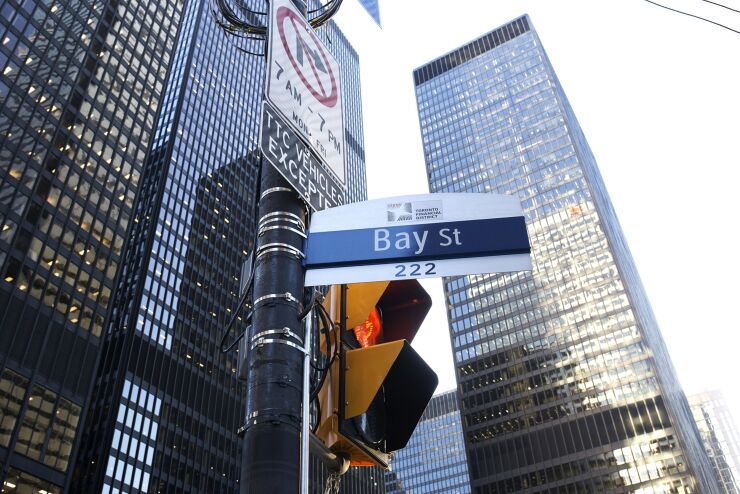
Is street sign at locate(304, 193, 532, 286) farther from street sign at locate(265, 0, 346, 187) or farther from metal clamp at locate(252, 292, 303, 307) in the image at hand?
street sign at locate(265, 0, 346, 187)

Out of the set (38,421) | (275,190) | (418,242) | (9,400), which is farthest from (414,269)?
(38,421)

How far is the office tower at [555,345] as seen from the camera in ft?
329

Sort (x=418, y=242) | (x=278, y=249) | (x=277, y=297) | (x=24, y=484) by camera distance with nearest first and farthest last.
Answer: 1. (x=277, y=297)
2. (x=278, y=249)
3. (x=418, y=242)
4. (x=24, y=484)

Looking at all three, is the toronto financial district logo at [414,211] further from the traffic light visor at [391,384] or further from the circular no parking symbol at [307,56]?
the circular no parking symbol at [307,56]

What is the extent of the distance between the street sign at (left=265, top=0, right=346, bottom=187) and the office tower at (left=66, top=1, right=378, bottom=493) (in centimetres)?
7714

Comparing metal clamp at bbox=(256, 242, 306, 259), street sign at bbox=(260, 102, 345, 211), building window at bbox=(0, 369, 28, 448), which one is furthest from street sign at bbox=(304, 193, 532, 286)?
building window at bbox=(0, 369, 28, 448)

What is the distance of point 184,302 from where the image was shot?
9481cm

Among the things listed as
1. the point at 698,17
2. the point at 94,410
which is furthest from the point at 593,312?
the point at 698,17

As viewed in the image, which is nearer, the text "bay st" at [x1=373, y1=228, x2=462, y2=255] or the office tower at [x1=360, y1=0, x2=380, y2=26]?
the text "bay st" at [x1=373, y1=228, x2=462, y2=255]

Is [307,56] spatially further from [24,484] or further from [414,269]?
[24,484]

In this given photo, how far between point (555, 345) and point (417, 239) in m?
112

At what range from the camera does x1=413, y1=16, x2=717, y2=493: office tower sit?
10019cm

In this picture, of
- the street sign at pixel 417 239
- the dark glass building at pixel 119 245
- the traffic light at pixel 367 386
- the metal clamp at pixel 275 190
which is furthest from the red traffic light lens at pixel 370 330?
the dark glass building at pixel 119 245

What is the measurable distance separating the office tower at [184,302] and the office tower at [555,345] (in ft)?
110
